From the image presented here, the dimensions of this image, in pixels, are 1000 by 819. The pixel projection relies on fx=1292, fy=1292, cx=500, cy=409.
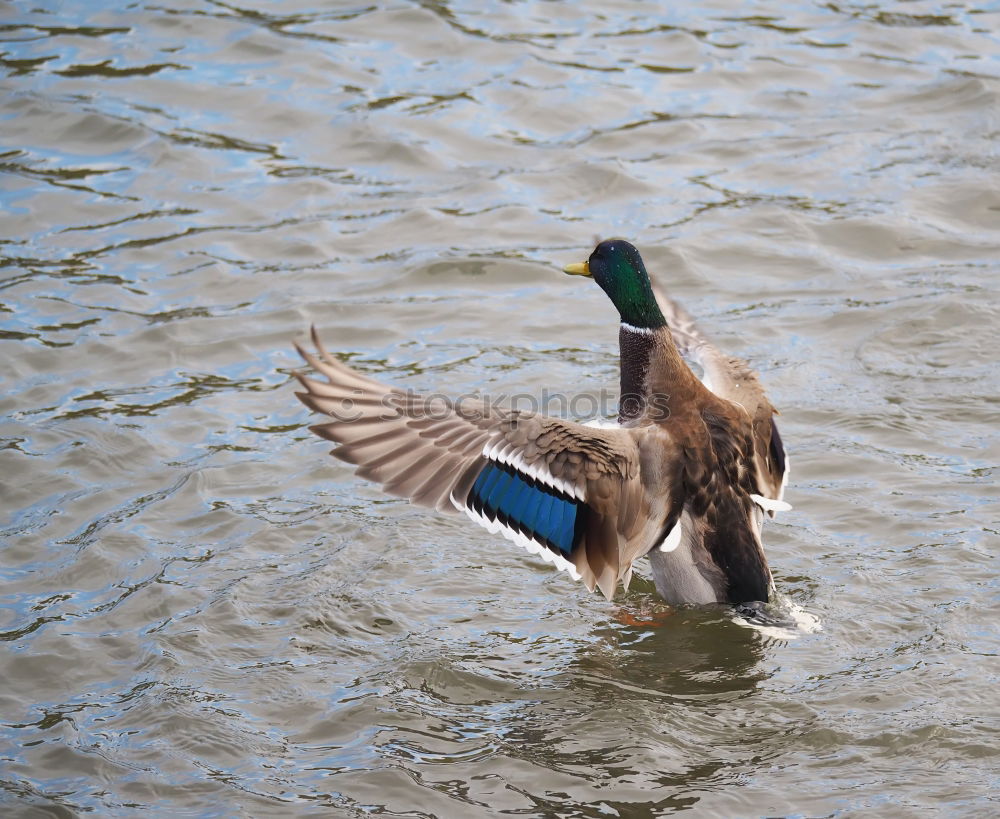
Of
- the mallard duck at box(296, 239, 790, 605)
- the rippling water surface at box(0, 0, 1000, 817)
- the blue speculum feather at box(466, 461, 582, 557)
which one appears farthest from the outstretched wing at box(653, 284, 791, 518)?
the blue speculum feather at box(466, 461, 582, 557)

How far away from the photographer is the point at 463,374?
25.6 feet

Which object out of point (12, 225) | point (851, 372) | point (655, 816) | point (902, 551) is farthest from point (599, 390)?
point (12, 225)

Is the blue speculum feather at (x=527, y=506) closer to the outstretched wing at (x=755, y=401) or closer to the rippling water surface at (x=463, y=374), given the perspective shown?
the rippling water surface at (x=463, y=374)

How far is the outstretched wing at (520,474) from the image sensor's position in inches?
213

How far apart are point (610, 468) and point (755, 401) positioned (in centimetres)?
122

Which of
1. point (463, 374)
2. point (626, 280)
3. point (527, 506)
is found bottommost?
point (463, 374)

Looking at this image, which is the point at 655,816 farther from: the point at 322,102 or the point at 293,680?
the point at 322,102

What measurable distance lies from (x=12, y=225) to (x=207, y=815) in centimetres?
591

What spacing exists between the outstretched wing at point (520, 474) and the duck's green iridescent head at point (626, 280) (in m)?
0.89

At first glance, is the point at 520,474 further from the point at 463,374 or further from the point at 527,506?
the point at 463,374

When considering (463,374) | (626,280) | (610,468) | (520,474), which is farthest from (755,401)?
(463,374)

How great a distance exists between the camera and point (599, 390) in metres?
7.74

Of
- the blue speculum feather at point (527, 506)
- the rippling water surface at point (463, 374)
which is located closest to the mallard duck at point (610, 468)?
the blue speculum feather at point (527, 506)

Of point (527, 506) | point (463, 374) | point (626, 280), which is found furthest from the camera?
point (463, 374)
